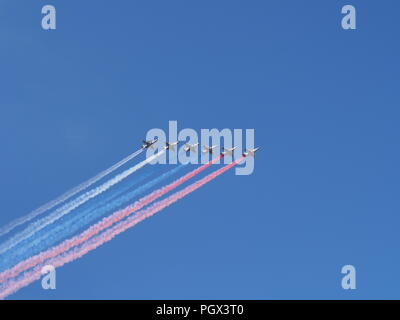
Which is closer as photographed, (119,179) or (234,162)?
(119,179)

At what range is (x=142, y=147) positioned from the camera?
128 metres

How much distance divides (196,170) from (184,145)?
8178 mm

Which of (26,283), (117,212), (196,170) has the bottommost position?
(26,283)

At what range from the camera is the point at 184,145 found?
13688 centimetres

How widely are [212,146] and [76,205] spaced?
31372 millimetres

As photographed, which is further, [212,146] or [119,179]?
[212,146]
